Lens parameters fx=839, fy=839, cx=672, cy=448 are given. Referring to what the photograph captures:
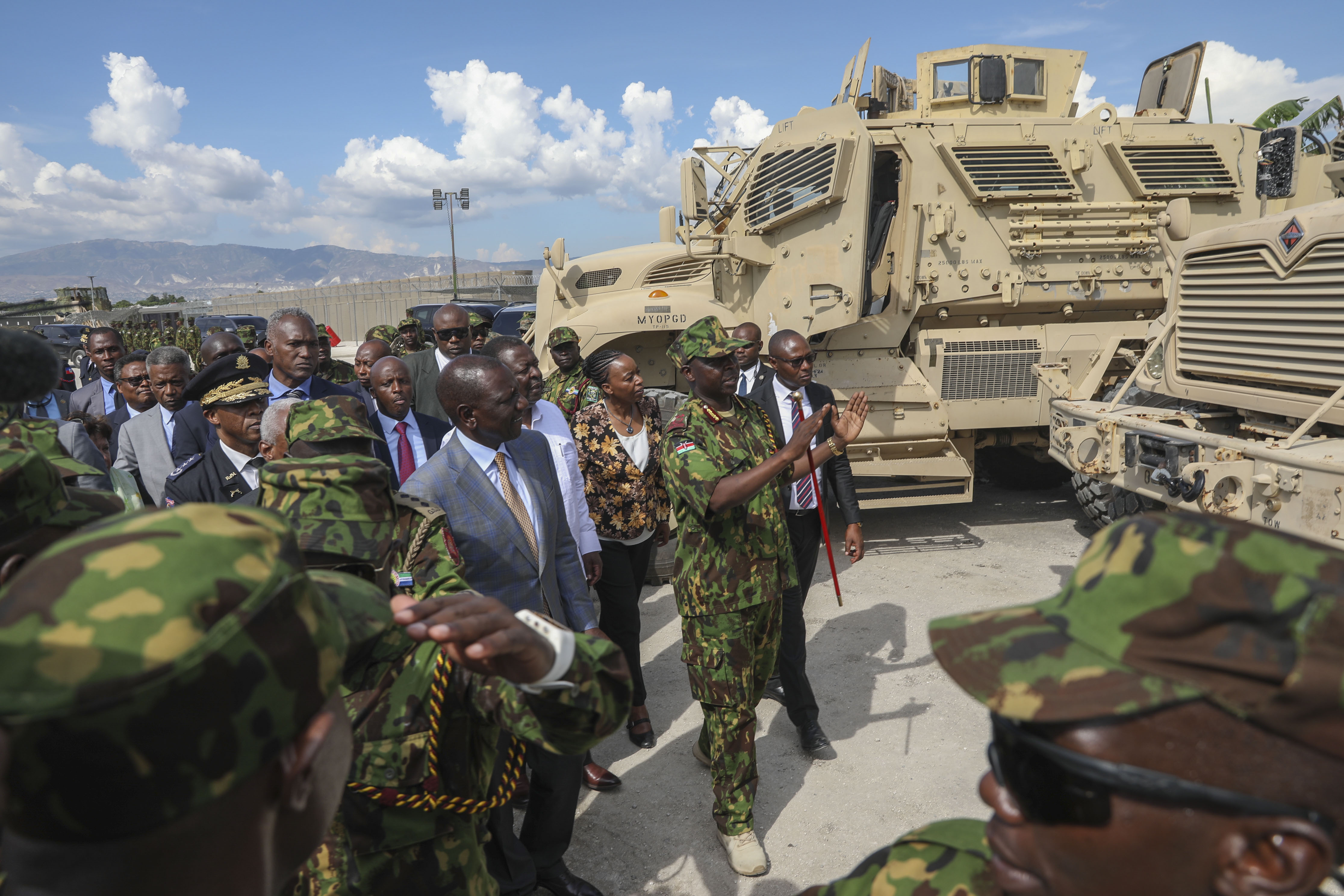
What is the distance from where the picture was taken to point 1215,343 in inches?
183

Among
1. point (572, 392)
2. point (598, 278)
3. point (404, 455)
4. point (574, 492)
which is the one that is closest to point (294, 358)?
point (404, 455)

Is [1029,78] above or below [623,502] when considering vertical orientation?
above

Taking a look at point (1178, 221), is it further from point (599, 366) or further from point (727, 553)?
point (727, 553)

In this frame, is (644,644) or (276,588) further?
(644,644)

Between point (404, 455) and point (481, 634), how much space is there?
3.33 m

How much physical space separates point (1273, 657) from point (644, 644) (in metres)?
4.39

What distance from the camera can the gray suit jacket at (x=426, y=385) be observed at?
5.48 m

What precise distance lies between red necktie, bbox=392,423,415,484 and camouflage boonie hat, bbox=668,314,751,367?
1706 millimetres

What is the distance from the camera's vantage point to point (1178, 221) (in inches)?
205

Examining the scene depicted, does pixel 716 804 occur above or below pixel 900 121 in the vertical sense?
below

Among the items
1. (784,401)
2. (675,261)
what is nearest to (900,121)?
(675,261)

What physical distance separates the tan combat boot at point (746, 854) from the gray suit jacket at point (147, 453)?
10.2 ft

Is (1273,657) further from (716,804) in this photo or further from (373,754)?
(716,804)

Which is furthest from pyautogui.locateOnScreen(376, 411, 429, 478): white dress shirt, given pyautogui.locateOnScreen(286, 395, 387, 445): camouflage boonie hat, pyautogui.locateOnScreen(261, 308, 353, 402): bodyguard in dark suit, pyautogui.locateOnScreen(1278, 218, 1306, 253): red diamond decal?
pyautogui.locateOnScreen(1278, 218, 1306, 253): red diamond decal
